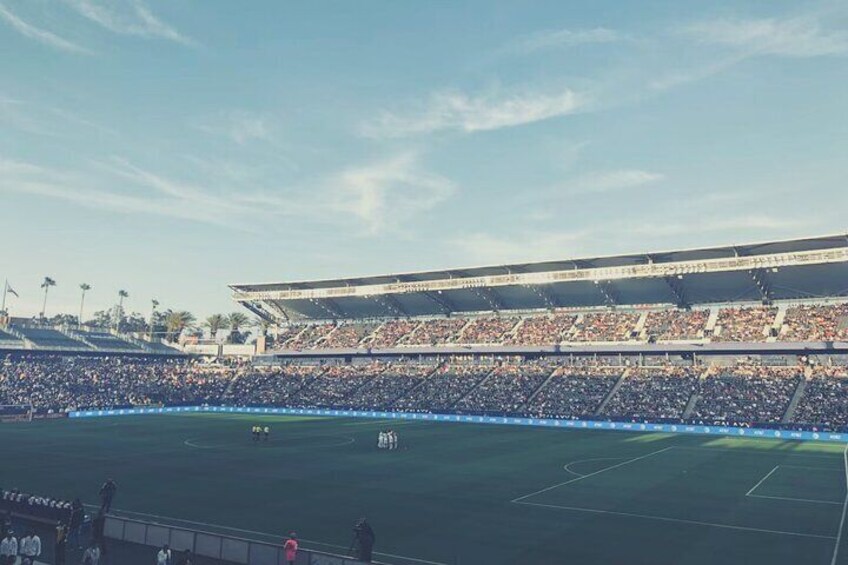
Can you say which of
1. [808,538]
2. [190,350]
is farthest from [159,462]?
[190,350]

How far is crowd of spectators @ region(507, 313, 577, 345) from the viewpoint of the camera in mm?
82062

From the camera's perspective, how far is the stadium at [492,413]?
2622cm

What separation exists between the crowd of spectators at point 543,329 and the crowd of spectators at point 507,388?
3.35 metres

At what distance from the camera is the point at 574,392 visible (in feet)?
244

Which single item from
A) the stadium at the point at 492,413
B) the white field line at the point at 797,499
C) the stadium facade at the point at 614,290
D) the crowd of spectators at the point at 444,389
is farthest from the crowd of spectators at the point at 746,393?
the white field line at the point at 797,499

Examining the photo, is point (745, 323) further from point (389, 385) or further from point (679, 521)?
point (679, 521)

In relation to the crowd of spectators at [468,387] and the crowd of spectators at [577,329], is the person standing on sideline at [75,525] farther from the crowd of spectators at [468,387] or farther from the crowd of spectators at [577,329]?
the crowd of spectators at [577,329]

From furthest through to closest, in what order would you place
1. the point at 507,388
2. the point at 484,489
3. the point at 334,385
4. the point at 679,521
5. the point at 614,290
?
1. the point at 334,385
2. the point at 614,290
3. the point at 507,388
4. the point at 484,489
5. the point at 679,521

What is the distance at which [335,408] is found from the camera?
270 feet

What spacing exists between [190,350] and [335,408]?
46.4 m

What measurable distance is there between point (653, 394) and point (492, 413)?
18.5m

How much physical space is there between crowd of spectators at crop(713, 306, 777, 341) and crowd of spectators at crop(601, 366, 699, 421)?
589 centimetres

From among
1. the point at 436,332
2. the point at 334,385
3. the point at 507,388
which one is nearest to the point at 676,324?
the point at 507,388

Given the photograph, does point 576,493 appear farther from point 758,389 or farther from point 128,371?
point 128,371
